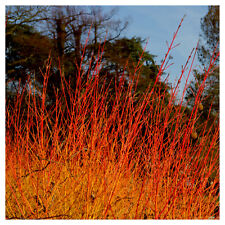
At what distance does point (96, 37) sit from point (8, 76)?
1.36 meters

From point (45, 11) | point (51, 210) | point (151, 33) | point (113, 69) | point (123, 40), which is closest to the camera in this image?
point (51, 210)

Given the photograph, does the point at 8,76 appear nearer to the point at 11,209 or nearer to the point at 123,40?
the point at 123,40

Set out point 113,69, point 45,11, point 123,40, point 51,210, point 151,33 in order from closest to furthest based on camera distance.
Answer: point 51,210 < point 151,33 < point 113,69 < point 45,11 < point 123,40

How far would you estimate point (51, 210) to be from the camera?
4.72 ft

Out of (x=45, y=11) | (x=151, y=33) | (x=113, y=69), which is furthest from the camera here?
(x=45, y=11)

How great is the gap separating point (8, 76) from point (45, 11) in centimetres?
103

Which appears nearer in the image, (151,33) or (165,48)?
(165,48)

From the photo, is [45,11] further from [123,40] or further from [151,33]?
[151,33]

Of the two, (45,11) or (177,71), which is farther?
(45,11)
